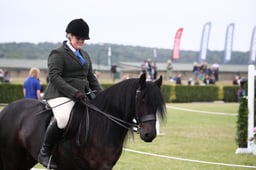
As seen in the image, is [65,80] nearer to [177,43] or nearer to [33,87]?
[33,87]

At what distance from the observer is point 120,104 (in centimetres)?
609

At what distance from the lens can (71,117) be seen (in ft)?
20.3

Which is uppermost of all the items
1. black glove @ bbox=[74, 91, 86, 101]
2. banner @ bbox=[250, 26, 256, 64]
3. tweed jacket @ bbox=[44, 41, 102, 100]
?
banner @ bbox=[250, 26, 256, 64]

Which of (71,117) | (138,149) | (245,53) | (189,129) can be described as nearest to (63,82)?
(71,117)

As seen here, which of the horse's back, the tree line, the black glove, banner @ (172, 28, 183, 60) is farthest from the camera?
the tree line

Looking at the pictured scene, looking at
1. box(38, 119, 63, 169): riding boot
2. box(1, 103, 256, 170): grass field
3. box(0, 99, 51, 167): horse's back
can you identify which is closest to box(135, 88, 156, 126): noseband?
box(1, 103, 256, 170): grass field

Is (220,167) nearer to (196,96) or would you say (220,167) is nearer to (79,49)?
(79,49)

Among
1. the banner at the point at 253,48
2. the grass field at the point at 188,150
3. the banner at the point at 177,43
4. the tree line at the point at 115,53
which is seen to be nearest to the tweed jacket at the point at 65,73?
the grass field at the point at 188,150

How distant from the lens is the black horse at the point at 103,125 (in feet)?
18.9

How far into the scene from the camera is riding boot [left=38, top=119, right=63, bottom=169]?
6207 mm

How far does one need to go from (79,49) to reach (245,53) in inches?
3893

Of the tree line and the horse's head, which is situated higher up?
the tree line

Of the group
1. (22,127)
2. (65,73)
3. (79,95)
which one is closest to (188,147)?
(22,127)

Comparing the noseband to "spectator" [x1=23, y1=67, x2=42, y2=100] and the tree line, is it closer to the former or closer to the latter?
"spectator" [x1=23, y1=67, x2=42, y2=100]
